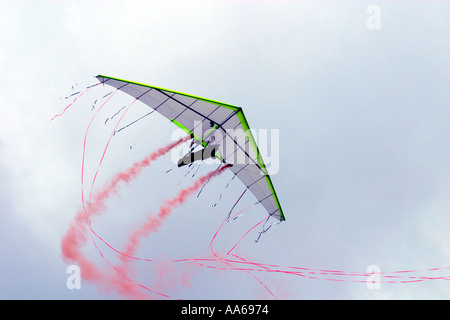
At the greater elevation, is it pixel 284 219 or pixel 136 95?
pixel 136 95

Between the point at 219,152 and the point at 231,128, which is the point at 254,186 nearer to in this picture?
the point at 219,152

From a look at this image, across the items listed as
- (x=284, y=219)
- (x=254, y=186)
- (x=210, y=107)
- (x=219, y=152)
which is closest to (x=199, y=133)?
(x=219, y=152)

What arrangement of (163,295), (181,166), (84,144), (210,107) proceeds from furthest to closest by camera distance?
(181,166) → (84,144) → (210,107) → (163,295)

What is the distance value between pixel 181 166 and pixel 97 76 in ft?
33.7

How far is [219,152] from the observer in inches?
1203

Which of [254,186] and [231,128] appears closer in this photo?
[231,128]

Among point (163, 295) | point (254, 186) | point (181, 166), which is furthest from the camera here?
point (254, 186)

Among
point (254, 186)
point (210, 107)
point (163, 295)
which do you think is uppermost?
point (210, 107)

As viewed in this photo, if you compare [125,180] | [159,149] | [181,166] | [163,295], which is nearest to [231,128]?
[181,166]

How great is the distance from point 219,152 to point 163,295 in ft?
42.4

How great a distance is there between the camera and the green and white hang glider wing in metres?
25.8

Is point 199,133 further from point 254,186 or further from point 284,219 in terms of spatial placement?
point 284,219

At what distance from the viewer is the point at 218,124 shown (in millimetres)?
27375

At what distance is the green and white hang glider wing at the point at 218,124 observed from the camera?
84.5 feet
